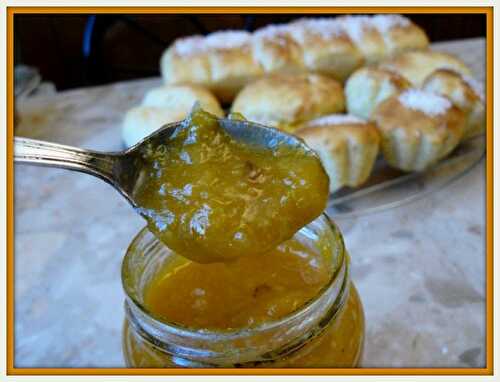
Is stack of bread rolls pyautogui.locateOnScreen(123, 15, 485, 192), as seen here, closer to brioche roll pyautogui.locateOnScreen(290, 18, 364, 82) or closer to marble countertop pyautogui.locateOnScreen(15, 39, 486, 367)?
brioche roll pyautogui.locateOnScreen(290, 18, 364, 82)

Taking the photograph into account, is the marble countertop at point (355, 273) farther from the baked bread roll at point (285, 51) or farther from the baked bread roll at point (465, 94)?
the baked bread roll at point (285, 51)

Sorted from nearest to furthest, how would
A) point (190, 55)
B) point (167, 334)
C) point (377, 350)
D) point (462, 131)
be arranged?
point (167, 334) < point (377, 350) < point (462, 131) < point (190, 55)

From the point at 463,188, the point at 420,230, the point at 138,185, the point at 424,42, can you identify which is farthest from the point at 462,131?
the point at 138,185

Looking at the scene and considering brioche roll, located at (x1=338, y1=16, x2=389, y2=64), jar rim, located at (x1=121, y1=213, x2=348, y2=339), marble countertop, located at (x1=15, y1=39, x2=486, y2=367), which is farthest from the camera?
brioche roll, located at (x1=338, y1=16, x2=389, y2=64)

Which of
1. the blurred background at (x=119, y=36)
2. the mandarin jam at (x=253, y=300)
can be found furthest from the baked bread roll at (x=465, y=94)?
the blurred background at (x=119, y=36)

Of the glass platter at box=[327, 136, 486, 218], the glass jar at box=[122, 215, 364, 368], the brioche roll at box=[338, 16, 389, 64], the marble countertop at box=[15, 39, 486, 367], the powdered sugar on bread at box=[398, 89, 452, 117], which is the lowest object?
the marble countertop at box=[15, 39, 486, 367]

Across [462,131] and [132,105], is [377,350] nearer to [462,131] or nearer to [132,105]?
[462,131]

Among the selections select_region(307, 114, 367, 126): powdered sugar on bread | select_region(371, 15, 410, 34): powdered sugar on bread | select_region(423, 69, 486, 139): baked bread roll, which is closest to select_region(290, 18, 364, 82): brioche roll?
select_region(371, 15, 410, 34): powdered sugar on bread
